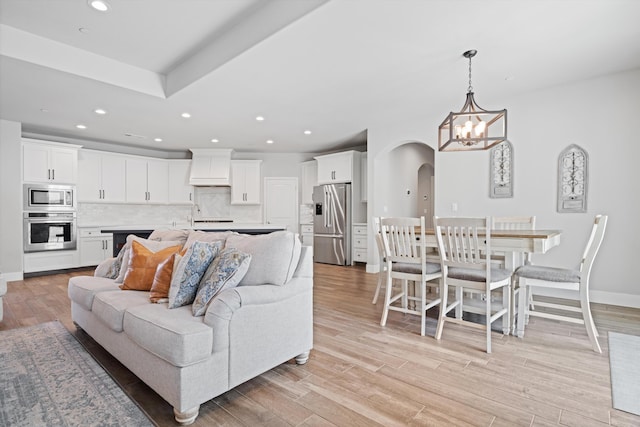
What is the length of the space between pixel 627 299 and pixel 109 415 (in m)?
4.89

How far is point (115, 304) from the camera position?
214cm

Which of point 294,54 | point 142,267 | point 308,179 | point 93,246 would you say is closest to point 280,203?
point 308,179

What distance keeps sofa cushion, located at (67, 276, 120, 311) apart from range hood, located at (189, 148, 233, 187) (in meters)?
4.62

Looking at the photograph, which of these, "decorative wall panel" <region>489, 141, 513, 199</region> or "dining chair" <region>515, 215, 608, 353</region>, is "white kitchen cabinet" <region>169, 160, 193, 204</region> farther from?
"dining chair" <region>515, 215, 608, 353</region>

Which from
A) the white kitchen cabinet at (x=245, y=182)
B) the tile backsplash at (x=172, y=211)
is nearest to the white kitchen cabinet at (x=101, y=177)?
the tile backsplash at (x=172, y=211)

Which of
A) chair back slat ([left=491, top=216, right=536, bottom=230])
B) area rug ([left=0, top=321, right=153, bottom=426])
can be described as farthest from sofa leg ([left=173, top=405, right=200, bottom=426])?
chair back slat ([left=491, top=216, right=536, bottom=230])

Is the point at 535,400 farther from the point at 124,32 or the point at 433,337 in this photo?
the point at 124,32

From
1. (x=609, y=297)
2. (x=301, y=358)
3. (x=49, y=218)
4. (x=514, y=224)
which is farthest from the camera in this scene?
(x=49, y=218)

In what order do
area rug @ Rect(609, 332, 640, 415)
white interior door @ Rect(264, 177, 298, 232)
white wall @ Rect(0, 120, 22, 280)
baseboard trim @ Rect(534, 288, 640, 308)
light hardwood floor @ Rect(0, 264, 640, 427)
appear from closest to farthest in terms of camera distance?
light hardwood floor @ Rect(0, 264, 640, 427)
area rug @ Rect(609, 332, 640, 415)
baseboard trim @ Rect(534, 288, 640, 308)
white wall @ Rect(0, 120, 22, 280)
white interior door @ Rect(264, 177, 298, 232)

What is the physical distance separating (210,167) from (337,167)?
9.42ft

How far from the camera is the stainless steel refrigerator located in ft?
21.7

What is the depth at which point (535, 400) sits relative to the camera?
1827mm

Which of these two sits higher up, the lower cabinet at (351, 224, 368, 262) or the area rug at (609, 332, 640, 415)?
the lower cabinet at (351, 224, 368, 262)

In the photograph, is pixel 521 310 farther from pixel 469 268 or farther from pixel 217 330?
pixel 217 330
